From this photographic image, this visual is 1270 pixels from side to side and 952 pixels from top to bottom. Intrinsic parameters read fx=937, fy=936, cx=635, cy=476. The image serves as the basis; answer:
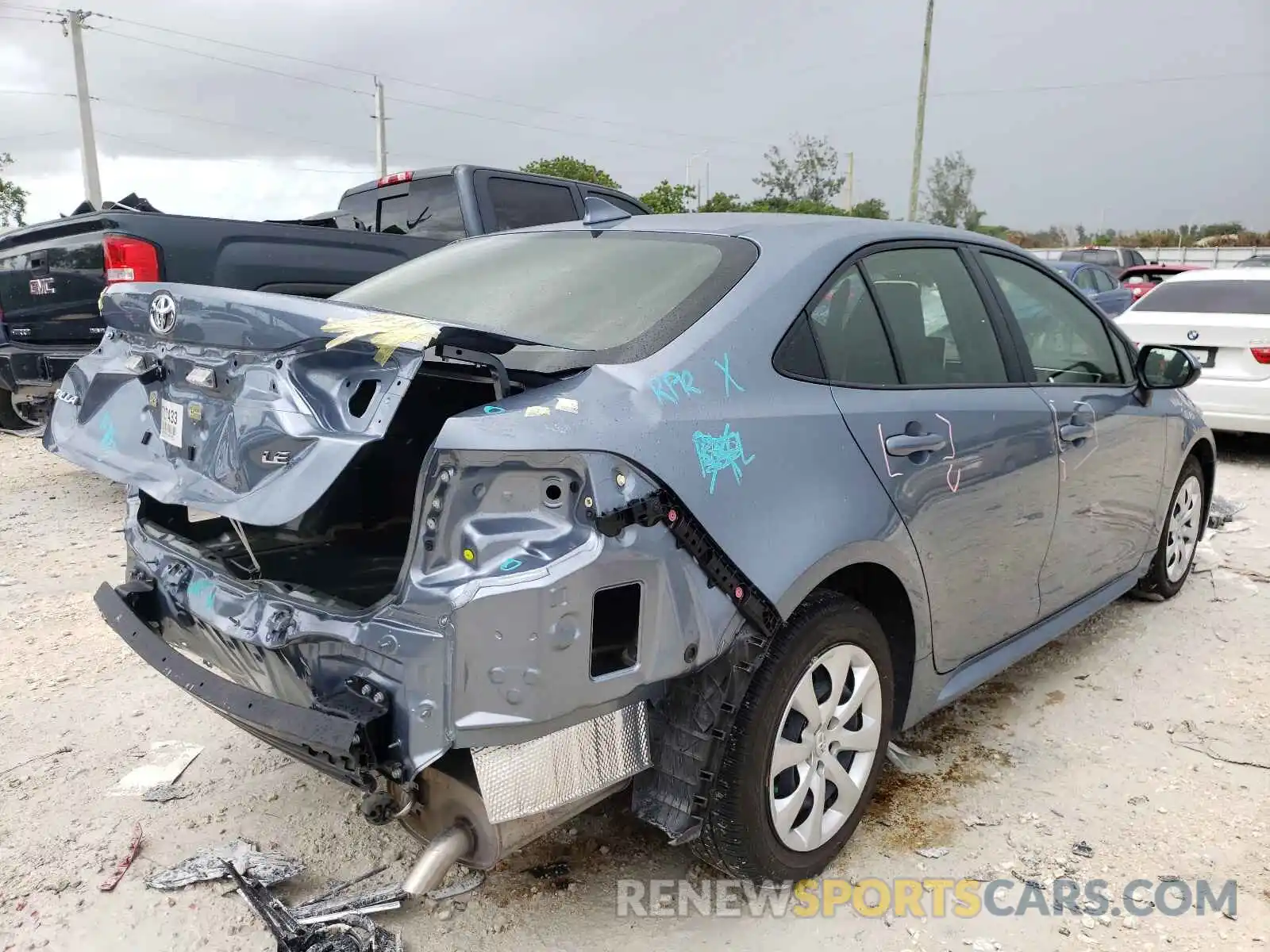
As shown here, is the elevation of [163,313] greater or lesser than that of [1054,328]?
greater

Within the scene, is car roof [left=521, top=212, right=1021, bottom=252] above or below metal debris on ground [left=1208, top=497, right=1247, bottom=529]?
above

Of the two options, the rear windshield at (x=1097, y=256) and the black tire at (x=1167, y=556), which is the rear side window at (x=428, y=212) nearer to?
the black tire at (x=1167, y=556)

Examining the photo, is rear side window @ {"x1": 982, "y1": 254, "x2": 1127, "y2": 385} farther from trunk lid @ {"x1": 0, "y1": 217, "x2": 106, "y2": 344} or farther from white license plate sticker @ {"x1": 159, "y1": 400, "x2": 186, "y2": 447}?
trunk lid @ {"x1": 0, "y1": 217, "x2": 106, "y2": 344}

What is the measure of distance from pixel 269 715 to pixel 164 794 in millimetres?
1172

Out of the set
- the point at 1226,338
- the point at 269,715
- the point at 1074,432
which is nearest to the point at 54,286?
the point at 269,715

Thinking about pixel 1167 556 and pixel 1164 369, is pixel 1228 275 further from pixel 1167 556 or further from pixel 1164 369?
pixel 1164 369

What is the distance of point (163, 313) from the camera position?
242 cm

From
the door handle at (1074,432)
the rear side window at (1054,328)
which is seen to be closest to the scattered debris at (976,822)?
the door handle at (1074,432)

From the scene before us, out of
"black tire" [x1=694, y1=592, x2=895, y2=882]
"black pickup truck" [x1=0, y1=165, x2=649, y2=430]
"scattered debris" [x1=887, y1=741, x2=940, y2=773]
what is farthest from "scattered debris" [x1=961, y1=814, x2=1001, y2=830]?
"black pickup truck" [x1=0, y1=165, x2=649, y2=430]

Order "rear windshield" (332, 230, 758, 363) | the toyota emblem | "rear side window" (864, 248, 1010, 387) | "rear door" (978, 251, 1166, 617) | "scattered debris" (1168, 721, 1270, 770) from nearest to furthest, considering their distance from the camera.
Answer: "rear windshield" (332, 230, 758, 363), the toyota emblem, "rear side window" (864, 248, 1010, 387), "scattered debris" (1168, 721, 1270, 770), "rear door" (978, 251, 1166, 617)

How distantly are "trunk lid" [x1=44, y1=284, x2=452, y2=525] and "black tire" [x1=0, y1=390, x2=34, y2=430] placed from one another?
A: 591 cm

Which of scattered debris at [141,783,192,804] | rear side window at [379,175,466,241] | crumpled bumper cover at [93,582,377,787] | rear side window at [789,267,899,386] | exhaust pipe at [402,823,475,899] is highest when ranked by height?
rear side window at [379,175,466,241]

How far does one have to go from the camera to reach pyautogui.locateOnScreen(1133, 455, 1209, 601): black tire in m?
4.37

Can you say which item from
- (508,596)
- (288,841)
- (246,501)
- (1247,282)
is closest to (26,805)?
(288,841)
